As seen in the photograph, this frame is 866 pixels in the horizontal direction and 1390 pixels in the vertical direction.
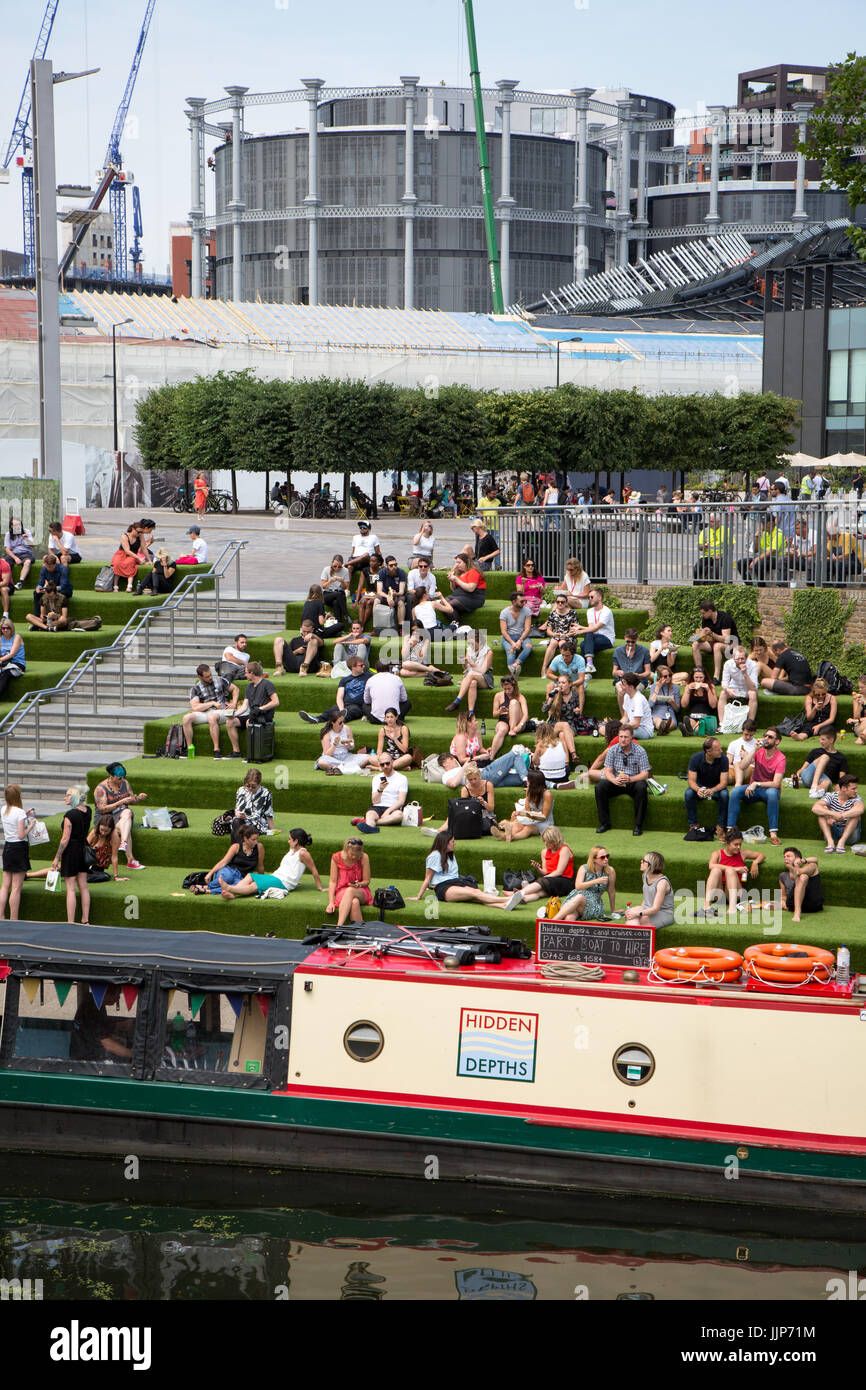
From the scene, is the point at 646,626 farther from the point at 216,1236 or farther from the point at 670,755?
the point at 216,1236

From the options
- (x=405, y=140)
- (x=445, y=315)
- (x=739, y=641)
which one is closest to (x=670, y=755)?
(x=739, y=641)

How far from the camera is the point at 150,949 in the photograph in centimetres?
1366

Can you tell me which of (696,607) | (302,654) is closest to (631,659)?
(696,607)

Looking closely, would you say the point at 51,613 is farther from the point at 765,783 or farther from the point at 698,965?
the point at 698,965

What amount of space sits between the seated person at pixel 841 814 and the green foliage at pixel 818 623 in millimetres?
4895

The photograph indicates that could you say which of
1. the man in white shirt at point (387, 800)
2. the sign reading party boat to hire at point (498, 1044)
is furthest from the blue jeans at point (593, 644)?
the sign reading party boat to hire at point (498, 1044)

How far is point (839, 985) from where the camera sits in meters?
12.4

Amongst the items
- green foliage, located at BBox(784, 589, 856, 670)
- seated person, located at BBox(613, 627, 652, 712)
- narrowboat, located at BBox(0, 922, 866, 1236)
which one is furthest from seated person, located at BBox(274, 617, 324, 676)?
narrowboat, located at BBox(0, 922, 866, 1236)

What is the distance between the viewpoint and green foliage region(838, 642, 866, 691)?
69.2ft

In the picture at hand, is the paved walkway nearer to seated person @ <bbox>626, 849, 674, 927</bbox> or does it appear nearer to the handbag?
the handbag

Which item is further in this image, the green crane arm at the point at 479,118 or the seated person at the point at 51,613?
the green crane arm at the point at 479,118

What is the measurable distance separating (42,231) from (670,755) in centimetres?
1740

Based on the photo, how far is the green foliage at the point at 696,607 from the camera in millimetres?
21891

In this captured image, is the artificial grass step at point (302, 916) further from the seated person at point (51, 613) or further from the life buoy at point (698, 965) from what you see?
the seated person at point (51, 613)
